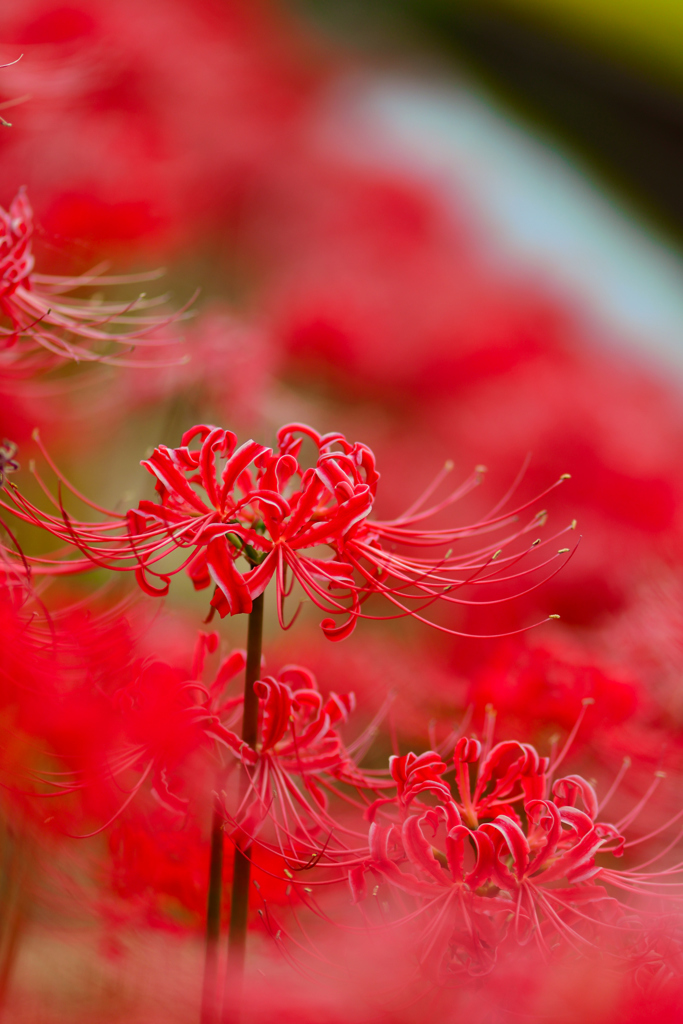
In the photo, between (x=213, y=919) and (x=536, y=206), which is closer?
(x=213, y=919)

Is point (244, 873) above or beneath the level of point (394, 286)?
beneath

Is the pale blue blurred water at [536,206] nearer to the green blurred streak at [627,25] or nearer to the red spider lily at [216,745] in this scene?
the green blurred streak at [627,25]

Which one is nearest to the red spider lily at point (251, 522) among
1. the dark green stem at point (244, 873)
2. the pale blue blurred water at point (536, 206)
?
the dark green stem at point (244, 873)

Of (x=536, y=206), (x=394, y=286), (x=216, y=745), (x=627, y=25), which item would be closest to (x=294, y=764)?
(x=216, y=745)

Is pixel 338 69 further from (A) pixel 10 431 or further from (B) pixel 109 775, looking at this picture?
(B) pixel 109 775

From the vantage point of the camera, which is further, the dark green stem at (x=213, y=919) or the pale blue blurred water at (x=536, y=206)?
the pale blue blurred water at (x=536, y=206)

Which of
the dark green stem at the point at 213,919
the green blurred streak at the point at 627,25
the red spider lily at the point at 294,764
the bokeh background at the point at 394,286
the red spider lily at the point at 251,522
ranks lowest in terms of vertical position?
the dark green stem at the point at 213,919

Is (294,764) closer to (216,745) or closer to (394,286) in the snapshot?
(216,745)

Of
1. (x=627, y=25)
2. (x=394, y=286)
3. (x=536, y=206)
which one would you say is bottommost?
(x=394, y=286)

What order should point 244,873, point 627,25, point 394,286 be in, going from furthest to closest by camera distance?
point 627,25, point 394,286, point 244,873
